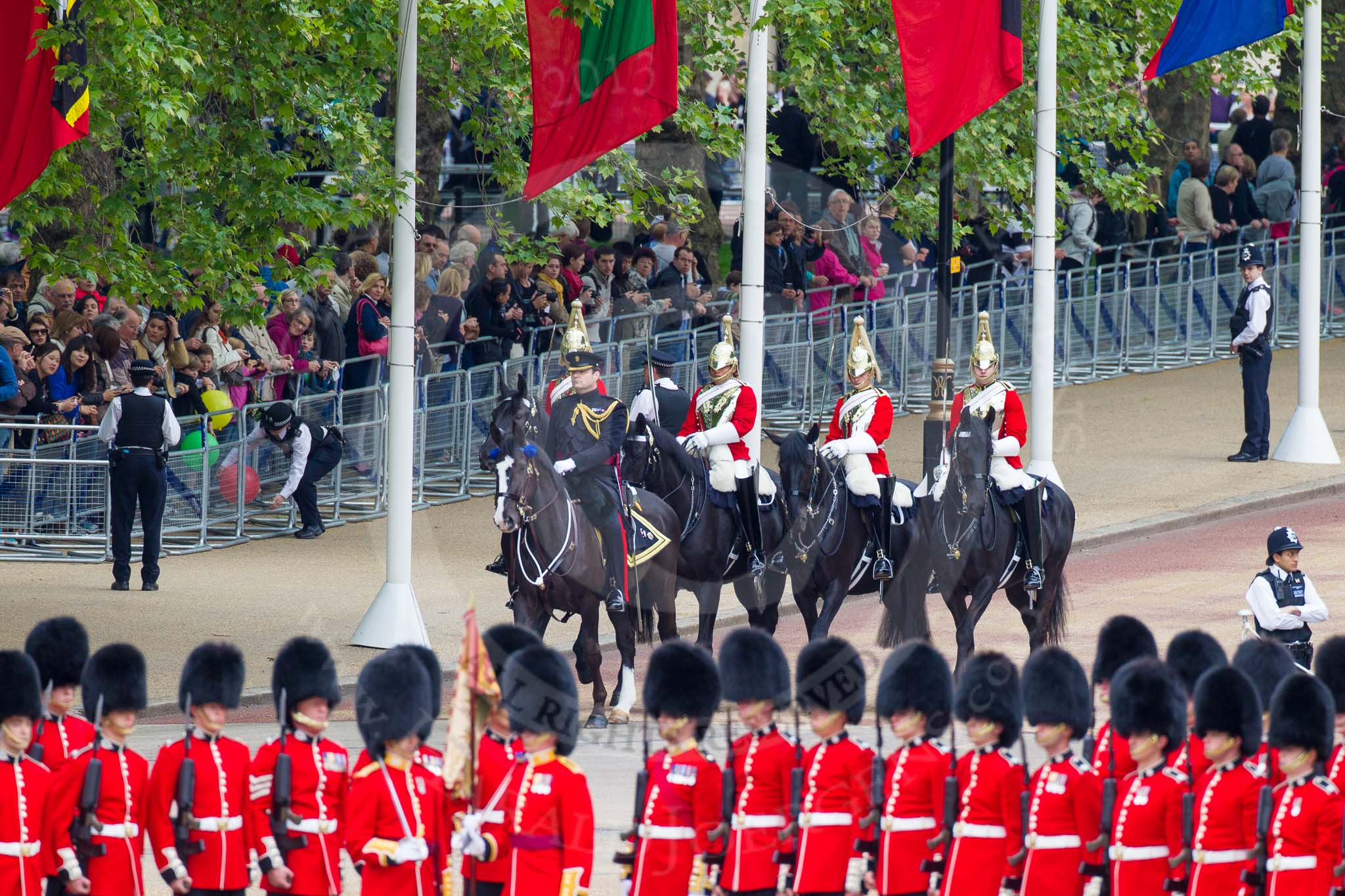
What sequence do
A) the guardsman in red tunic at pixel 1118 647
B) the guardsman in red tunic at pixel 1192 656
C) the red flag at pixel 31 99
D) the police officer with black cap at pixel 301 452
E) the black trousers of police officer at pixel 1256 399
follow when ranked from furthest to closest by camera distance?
the black trousers of police officer at pixel 1256 399 → the police officer with black cap at pixel 301 452 → the red flag at pixel 31 99 → the guardsman in red tunic at pixel 1118 647 → the guardsman in red tunic at pixel 1192 656

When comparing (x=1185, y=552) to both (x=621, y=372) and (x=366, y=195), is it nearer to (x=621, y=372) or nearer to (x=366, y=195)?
(x=621, y=372)

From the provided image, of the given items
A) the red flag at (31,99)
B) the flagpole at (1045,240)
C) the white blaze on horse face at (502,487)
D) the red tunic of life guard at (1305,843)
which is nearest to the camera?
the red tunic of life guard at (1305,843)

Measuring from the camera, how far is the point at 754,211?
17781mm

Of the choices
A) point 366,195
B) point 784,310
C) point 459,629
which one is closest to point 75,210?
point 366,195

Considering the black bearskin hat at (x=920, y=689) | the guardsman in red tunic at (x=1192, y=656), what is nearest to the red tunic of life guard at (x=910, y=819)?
the black bearskin hat at (x=920, y=689)

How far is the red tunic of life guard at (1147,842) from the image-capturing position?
934 centimetres

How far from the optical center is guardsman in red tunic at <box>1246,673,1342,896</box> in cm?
905

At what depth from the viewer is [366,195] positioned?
626 inches

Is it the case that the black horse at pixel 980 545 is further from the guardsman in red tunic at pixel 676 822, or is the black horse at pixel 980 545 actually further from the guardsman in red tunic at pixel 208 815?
the guardsman in red tunic at pixel 208 815

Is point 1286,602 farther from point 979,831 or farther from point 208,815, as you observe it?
point 208,815

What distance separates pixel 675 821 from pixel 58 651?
10.0ft

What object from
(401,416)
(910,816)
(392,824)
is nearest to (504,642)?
(392,824)

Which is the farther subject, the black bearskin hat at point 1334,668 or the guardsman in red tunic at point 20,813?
the black bearskin hat at point 1334,668

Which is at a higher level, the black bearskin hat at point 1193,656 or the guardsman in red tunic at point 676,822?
the black bearskin hat at point 1193,656
